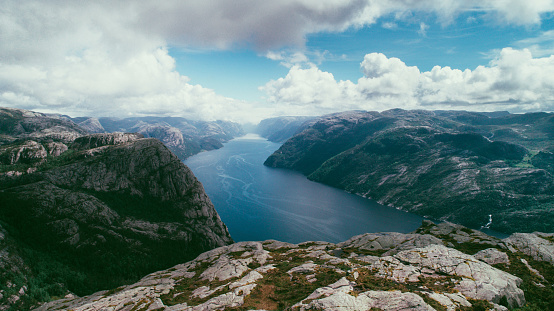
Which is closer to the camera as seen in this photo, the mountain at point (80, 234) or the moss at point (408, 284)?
the moss at point (408, 284)

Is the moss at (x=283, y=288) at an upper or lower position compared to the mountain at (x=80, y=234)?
upper

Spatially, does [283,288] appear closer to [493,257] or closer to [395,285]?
[395,285]

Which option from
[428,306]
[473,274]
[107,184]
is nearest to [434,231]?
[473,274]

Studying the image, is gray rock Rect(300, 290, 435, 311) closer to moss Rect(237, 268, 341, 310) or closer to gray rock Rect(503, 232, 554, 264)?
moss Rect(237, 268, 341, 310)

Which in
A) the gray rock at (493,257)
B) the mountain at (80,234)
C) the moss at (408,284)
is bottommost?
the mountain at (80,234)

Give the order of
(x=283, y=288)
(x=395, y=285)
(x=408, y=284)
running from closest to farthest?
(x=395, y=285) → (x=408, y=284) → (x=283, y=288)

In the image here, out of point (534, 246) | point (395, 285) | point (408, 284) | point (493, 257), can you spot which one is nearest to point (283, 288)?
point (395, 285)

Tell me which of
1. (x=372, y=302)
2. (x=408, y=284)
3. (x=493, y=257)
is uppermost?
(x=372, y=302)

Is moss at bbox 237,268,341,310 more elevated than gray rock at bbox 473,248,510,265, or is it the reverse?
gray rock at bbox 473,248,510,265

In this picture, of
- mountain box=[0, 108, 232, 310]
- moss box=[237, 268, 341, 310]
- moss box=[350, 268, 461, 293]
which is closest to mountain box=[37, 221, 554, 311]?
moss box=[237, 268, 341, 310]

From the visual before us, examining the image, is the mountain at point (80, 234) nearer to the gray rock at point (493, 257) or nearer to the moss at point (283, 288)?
the moss at point (283, 288)

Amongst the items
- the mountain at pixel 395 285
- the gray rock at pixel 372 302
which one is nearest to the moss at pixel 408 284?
the mountain at pixel 395 285
